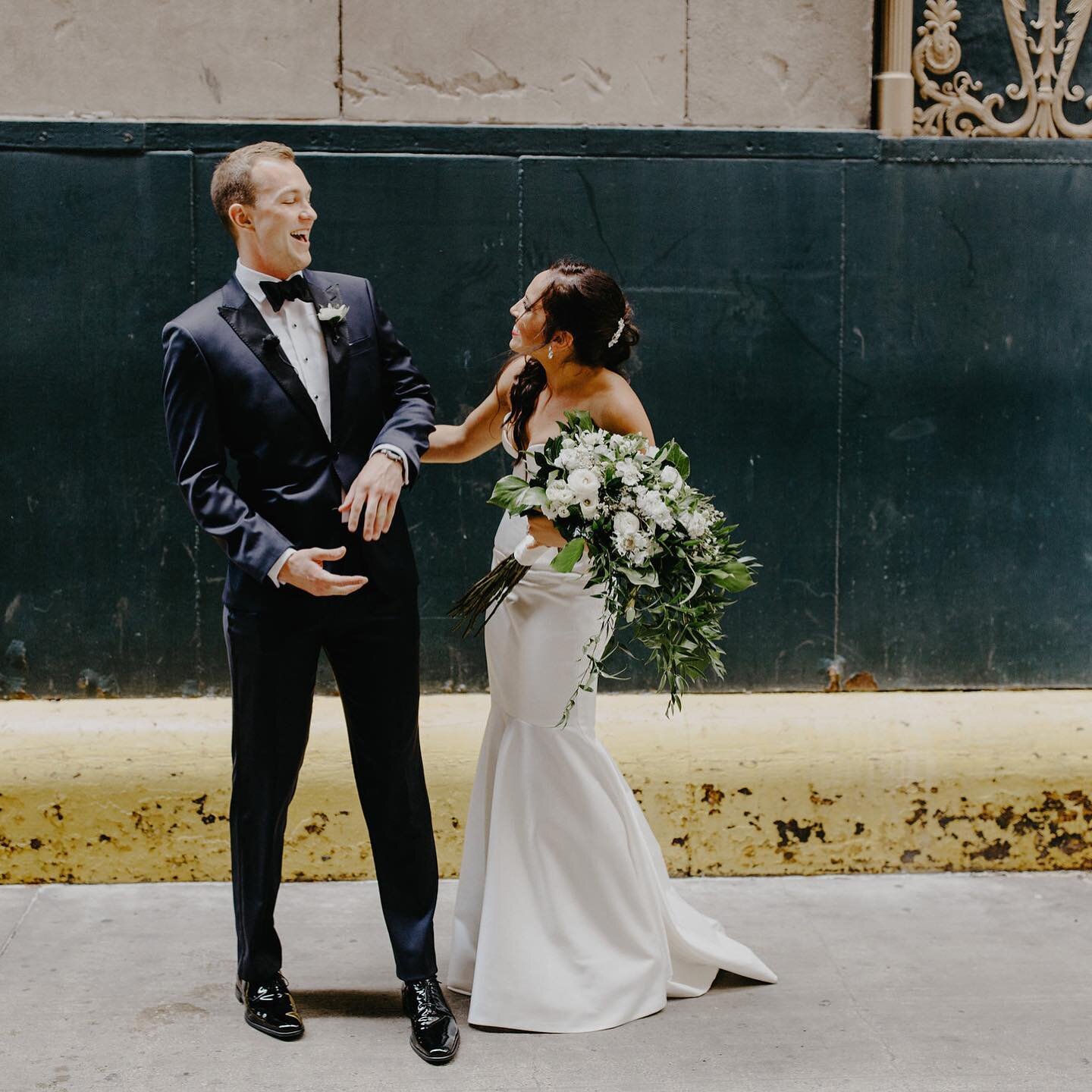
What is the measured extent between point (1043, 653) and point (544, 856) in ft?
8.11

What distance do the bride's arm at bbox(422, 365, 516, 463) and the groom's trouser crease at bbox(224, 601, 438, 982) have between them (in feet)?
2.08

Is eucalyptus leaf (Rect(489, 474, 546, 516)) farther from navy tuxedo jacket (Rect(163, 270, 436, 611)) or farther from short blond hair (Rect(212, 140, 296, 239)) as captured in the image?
short blond hair (Rect(212, 140, 296, 239))

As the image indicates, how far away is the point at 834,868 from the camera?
492 cm

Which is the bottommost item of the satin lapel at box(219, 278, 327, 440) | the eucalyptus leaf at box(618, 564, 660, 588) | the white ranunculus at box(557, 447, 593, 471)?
the eucalyptus leaf at box(618, 564, 660, 588)

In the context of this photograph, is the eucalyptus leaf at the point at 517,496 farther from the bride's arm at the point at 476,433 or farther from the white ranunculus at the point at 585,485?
the bride's arm at the point at 476,433

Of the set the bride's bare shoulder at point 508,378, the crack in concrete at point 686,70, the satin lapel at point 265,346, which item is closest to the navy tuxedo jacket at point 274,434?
the satin lapel at point 265,346

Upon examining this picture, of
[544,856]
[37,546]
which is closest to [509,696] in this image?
[544,856]

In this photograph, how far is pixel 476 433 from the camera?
13.5ft

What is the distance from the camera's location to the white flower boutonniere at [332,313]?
141 inches

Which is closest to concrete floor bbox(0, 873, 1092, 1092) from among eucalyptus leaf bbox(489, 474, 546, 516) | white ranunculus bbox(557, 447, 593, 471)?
eucalyptus leaf bbox(489, 474, 546, 516)

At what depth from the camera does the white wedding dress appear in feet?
12.4

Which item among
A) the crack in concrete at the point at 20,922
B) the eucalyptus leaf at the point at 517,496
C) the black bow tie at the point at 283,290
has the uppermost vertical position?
the black bow tie at the point at 283,290

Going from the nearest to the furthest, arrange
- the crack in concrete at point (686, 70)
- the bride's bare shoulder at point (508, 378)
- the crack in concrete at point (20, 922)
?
the bride's bare shoulder at point (508, 378) → the crack in concrete at point (20, 922) → the crack in concrete at point (686, 70)

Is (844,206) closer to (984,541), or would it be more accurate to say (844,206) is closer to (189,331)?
(984,541)
